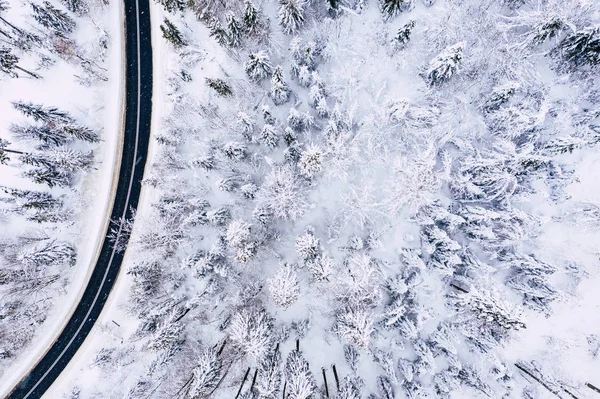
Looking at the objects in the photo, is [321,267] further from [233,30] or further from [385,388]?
[233,30]

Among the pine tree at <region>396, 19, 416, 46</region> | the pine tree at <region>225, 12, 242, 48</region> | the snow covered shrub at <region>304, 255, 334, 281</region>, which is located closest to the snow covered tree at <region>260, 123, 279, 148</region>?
the pine tree at <region>225, 12, 242, 48</region>

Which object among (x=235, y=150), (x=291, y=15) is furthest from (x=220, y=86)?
(x=291, y=15)

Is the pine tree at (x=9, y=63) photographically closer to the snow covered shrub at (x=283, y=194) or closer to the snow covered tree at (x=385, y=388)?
the snow covered shrub at (x=283, y=194)

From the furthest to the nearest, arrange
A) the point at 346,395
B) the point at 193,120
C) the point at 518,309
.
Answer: the point at 193,120 < the point at 346,395 < the point at 518,309

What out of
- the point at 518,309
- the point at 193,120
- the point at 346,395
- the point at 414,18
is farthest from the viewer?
the point at 193,120

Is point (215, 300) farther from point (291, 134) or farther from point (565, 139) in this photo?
point (565, 139)

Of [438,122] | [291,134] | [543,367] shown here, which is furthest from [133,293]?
[543,367]
